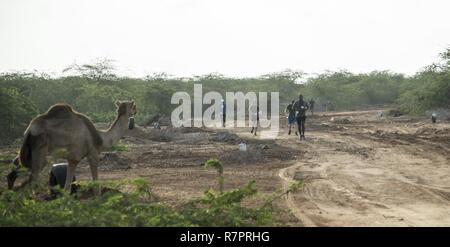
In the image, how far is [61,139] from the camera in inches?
354

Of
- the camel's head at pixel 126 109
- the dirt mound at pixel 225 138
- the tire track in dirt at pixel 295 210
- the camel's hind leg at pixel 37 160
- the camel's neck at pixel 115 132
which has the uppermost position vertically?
the camel's head at pixel 126 109

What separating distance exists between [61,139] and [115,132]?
1.63 metres

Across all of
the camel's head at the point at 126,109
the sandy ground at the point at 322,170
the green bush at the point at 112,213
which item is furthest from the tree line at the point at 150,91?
the green bush at the point at 112,213

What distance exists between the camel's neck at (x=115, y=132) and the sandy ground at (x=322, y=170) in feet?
4.72

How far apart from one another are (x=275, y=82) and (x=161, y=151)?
4284 cm

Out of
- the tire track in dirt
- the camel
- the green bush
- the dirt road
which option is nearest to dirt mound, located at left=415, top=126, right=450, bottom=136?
the dirt road

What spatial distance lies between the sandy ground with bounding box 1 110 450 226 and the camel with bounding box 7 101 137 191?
1.75 metres

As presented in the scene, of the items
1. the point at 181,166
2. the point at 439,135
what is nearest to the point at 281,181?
the point at 181,166

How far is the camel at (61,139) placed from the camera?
851cm

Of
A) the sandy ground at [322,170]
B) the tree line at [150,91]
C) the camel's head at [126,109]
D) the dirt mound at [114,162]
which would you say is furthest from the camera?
the tree line at [150,91]

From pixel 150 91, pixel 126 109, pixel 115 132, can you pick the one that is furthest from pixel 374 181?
pixel 150 91

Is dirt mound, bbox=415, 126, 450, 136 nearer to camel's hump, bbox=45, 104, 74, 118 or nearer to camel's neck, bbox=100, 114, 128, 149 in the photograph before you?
camel's neck, bbox=100, 114, 128, 149

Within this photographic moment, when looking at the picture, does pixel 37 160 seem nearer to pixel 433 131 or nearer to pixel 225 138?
pixel 225 138

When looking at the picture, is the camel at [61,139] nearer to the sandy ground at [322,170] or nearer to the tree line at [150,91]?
the sandy ground at [322,170]
